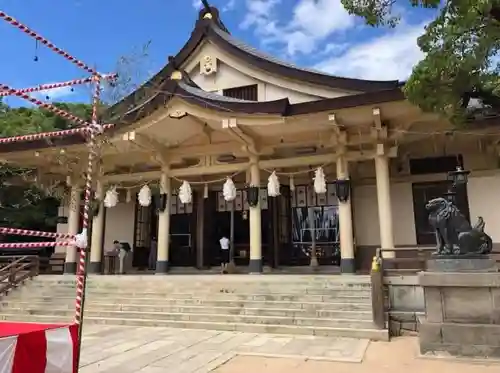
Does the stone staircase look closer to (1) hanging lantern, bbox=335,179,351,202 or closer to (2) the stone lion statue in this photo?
(2) the stone lion statue

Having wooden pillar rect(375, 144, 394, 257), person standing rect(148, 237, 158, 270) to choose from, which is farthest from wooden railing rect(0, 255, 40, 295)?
wooden pillar rect(375, 144, 394, 257)

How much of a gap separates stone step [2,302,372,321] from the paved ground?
81 centimetres

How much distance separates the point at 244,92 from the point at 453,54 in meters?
9.22

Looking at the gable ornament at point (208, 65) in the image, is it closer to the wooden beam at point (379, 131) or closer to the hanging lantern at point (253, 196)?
the hanging lantern at point (253, 196)

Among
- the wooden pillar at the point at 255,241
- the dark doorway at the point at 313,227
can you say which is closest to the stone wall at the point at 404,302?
the wooden pillar at the point at 255,241

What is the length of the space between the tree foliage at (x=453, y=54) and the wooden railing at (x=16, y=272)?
11.4m

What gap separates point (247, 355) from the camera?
652cm

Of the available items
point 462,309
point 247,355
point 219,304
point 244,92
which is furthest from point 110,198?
point 462,309

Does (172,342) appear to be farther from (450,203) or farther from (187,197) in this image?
(187,197)

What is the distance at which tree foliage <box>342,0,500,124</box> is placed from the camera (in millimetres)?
6055

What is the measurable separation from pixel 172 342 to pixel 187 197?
6575mm

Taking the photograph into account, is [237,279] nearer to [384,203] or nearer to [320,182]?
[320,182]

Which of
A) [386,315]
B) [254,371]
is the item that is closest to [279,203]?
[386,315]

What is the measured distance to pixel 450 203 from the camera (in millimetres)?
7078
